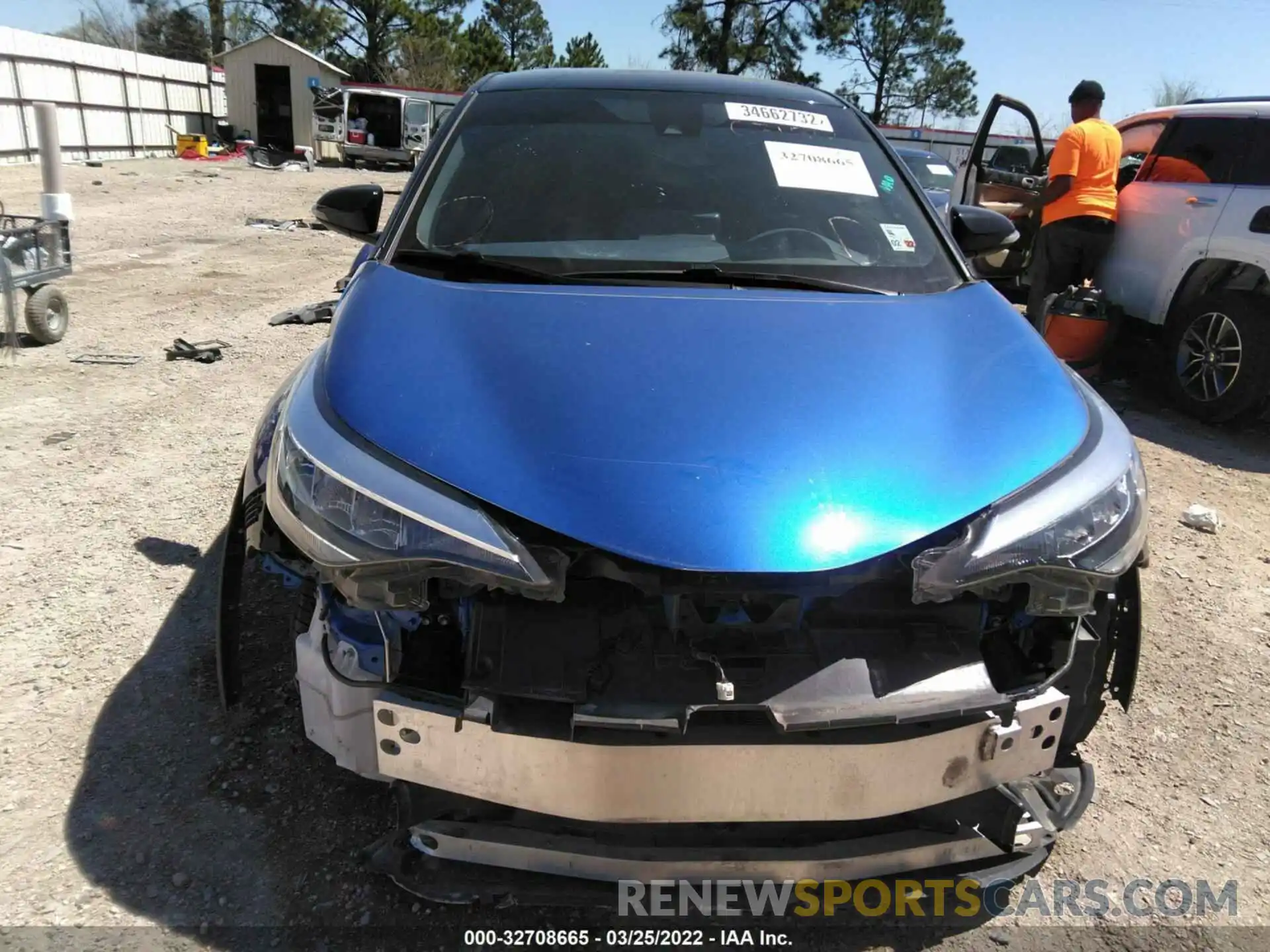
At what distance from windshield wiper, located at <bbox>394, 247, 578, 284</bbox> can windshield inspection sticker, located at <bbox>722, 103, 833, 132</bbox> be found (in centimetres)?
106

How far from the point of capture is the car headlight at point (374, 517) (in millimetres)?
1556

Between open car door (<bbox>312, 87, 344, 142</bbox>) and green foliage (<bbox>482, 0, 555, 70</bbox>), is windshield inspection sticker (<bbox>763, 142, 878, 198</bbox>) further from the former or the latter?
green foliage (<bbox>482, 0, 555, 70</bbox>)

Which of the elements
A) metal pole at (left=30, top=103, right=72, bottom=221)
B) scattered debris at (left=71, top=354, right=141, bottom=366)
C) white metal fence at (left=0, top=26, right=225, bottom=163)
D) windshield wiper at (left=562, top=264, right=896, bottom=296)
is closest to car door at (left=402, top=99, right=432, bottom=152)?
white metal fence at (left=0, top=26, right=225, bottom=163)

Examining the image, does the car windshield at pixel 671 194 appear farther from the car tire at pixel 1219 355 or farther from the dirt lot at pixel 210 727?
the car tire at pixel 1219 355

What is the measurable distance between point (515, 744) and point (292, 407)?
2.88 ft

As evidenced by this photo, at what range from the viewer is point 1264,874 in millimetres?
2176

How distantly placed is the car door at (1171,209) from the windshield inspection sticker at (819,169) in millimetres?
3951

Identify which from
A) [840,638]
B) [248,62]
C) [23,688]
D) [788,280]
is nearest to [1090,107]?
[788,280]

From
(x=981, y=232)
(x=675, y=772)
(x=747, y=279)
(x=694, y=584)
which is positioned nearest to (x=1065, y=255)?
(x=981, y=232)

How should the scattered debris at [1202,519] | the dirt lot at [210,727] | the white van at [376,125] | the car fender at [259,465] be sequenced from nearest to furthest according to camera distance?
the dirt lot at [210,727], the car fender at [259,465], the scattered debris at [1202,519], the white van at [376,125]

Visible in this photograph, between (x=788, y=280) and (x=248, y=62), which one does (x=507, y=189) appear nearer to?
(x=788, y=280)

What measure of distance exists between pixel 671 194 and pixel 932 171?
396 inches

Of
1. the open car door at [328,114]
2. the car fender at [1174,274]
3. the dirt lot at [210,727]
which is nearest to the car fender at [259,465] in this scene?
the dirt lot at [210,727]

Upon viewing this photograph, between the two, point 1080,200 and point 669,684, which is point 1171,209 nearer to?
point 1080,200
